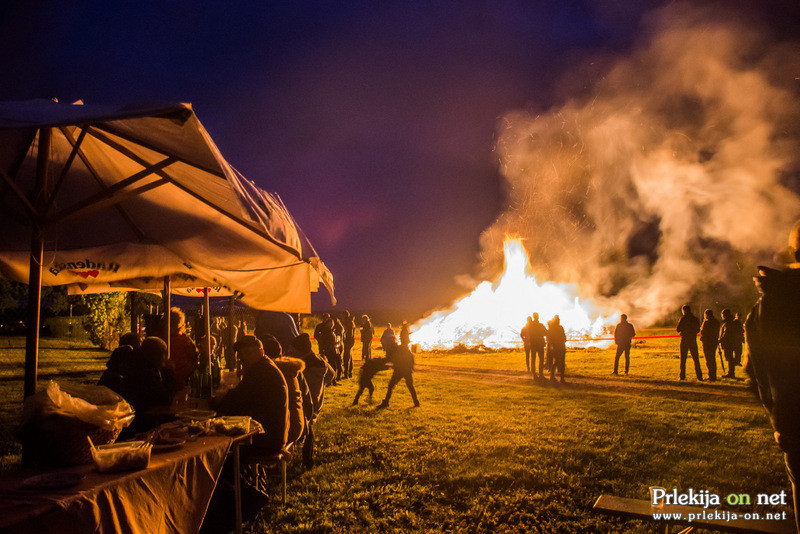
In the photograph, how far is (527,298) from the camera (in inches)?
1389

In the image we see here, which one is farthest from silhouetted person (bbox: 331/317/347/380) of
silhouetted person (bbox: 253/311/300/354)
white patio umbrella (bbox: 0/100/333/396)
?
white patio umbrella (bbox: 0/100/333/396)

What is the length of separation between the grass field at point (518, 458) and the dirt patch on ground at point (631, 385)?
0.35 ft

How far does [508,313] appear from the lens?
1385 inches

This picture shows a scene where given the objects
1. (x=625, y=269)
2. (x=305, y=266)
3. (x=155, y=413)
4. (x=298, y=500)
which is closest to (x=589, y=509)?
(x=298, y=500)

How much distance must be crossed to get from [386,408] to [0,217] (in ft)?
27.7

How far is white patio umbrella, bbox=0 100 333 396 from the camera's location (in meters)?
3.38

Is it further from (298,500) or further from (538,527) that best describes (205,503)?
(538,527)

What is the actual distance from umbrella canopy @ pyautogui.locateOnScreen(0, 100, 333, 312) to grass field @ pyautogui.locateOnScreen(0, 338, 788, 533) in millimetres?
2449

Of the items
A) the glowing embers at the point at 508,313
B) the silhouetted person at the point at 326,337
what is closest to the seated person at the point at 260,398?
the silhouetted person at the point at 326,337

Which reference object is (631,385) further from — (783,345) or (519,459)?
(783,345)

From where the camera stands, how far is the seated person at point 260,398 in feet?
16.1

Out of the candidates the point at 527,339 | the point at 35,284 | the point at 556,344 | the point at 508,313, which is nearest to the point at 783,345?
the point at 35,284

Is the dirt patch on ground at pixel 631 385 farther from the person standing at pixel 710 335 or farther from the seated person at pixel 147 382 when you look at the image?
the seated person at pixel 147 382

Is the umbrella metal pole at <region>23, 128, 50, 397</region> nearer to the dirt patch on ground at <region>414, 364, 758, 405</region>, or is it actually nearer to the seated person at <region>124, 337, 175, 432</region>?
the seated person at <region>124, 337, 175, 432</region>
